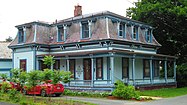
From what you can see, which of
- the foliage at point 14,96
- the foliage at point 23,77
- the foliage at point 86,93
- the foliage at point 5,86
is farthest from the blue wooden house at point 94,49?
the foliage at point 14,96

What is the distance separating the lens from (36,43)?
105 feet

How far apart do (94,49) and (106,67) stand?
6.93ft

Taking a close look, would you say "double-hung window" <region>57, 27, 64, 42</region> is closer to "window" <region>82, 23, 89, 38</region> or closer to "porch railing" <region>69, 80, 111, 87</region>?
"window" <region>82, 23, 89, 38</region>

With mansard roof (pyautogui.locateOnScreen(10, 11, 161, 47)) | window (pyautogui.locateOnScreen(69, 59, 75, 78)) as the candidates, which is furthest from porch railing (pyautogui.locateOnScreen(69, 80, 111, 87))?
mansard roof (pyautogui.locateOnScreen(10, 11, 161, 47))

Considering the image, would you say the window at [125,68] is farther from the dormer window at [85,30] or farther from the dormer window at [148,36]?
the dormer window at [148,36]

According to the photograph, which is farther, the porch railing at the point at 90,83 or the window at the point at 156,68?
the window at the point at 156,68

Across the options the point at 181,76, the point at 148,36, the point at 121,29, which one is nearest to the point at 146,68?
the point at 148,36

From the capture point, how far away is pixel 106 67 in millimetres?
28516

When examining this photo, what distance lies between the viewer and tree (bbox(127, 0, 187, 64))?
35875mm

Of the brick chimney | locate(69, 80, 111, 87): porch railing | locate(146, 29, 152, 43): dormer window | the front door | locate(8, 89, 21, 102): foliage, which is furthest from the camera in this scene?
the brick chimney

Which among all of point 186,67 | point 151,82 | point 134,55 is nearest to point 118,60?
point 134,55

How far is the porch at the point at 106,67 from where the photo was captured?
26.7 meters

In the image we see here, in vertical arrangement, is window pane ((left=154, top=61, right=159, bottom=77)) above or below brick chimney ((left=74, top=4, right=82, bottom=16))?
below

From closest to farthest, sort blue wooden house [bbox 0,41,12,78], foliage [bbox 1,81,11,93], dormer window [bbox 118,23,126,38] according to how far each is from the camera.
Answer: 1. foliage [bbox 1,81,11,93]
2. dormer window [bbox 118,23,126,38]
3. blue wooden house [bbox 0,41,12,78]
